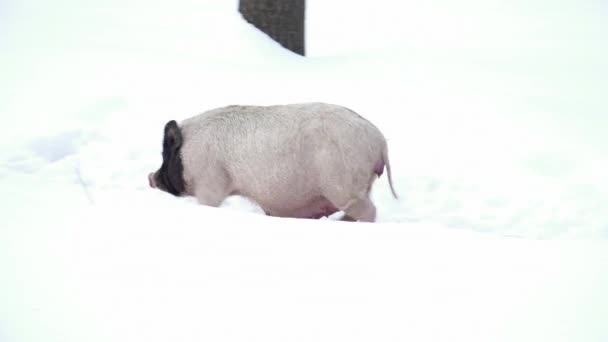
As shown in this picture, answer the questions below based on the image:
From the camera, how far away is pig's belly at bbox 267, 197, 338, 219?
5.33 metres

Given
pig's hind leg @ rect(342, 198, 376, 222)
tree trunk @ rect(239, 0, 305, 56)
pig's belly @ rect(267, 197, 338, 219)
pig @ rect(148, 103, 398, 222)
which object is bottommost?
pig's belly @ rect(267, 197, 338, 219)

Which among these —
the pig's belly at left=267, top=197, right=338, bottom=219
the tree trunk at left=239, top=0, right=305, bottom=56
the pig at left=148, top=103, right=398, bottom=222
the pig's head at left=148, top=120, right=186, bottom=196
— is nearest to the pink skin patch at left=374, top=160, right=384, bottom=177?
the pig at left=148, top=103, right=398, bottom=222

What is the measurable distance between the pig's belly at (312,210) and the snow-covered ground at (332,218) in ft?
2.24

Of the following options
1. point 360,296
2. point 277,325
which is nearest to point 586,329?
point 360,296

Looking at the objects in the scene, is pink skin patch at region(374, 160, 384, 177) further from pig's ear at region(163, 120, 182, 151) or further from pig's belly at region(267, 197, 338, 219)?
pig's ear at region(163, 120, 182, 151)

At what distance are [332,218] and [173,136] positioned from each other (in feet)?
4.28

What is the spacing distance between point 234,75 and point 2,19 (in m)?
3.08

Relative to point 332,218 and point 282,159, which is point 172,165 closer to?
point 282,159

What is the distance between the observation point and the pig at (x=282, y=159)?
198 inches

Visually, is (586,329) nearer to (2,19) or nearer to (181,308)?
(181,308)

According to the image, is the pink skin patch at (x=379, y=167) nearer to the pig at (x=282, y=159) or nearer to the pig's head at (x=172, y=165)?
the pig at (x=282, y=159)

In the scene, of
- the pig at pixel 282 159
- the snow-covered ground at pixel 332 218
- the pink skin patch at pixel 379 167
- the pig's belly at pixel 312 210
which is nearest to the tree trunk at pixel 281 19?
the snow-covered ground at pixel 332 218

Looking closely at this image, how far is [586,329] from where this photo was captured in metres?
2.56

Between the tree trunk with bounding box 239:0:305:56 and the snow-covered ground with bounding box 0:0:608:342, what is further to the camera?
the tree trunk with bounding box 239:0:305:56
